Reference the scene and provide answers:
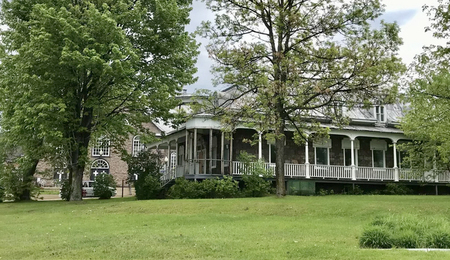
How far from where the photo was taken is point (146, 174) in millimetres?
25922

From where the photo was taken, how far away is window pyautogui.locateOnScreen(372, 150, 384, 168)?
102ft

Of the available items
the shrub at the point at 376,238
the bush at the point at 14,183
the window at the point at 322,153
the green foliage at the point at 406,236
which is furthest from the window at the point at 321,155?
the shrub at the point at 376,238

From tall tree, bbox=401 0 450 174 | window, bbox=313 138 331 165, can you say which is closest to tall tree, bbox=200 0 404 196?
tall tree, bbox=401 0 450 174

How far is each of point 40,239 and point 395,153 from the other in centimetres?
2424

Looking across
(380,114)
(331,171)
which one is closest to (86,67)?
(331,171)

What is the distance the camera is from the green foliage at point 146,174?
25.0 m

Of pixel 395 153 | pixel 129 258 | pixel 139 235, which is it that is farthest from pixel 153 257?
pixel 395 153

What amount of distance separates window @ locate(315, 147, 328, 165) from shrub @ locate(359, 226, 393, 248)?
68.6 feet

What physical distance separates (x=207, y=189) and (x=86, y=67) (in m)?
8.37

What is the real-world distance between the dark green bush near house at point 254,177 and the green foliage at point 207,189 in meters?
0.70

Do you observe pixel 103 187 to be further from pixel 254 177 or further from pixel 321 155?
pixel 321 155

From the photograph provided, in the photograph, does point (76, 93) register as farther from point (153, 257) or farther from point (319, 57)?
point (153, 257)

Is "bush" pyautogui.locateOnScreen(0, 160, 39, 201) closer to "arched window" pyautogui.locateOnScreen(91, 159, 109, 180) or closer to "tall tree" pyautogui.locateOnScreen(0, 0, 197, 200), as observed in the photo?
"tall tree" pyautogui.locateOnScreen(0, 0, 197, 200)

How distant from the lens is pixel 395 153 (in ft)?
95.8
